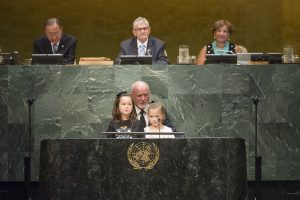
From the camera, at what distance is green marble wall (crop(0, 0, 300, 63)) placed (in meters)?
13.8

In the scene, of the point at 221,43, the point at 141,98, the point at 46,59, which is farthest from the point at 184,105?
the point at 46,59

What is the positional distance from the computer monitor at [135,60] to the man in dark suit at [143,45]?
0.46 meters

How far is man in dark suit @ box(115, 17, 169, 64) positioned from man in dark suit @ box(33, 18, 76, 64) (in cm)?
70

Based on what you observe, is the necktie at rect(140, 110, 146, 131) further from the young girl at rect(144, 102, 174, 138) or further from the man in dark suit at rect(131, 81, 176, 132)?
the young girl at rect(144, 102, 174, 138)

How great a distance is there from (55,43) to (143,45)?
1.11m

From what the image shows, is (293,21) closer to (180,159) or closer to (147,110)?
(147,110)

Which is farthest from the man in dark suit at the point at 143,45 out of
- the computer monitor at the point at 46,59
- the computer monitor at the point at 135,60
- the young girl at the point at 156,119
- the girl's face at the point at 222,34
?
the young girl at the point at 156,119

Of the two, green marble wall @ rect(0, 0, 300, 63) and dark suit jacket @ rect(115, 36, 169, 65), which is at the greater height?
green marble wall @ rect(0, 0, 300, 63)

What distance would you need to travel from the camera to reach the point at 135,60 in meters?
10.0

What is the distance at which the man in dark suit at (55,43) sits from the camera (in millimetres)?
10945

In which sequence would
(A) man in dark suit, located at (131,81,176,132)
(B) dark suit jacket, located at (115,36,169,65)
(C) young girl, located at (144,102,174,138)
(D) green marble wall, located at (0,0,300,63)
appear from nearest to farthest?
(C) young girl, located at (144,102,174,138) → (A) man in dark suit, located at (131,81,176,132) → (B) dark suit jacket, located at (115,36,169,65) → (D) green marble wall, located at (0,0,300,63)

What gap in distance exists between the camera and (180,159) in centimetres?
750

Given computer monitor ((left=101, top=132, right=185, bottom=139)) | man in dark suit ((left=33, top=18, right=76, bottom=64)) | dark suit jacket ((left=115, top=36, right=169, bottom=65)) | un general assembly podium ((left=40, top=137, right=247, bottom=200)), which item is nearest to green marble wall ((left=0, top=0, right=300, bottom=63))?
man in dark suit ((left=33, top=18, right=76, bottom=64))

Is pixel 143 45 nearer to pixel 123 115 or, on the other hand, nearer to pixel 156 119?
pixel 123 115
